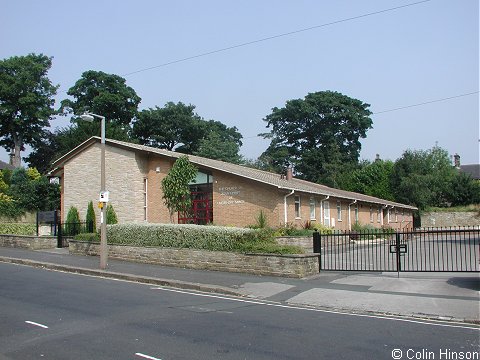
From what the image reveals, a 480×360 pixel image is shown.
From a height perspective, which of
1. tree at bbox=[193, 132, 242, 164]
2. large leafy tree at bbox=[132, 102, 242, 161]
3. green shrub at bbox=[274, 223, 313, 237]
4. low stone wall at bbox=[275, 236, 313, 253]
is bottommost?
low stone wall at bbox=[275, 236, 313, 253]

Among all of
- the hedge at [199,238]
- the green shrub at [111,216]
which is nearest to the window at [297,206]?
the hedge at [199,238]

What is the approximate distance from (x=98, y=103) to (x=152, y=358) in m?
57.4

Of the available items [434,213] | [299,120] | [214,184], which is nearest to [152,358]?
[214,184]

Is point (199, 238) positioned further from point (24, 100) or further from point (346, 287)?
point (24, 100)

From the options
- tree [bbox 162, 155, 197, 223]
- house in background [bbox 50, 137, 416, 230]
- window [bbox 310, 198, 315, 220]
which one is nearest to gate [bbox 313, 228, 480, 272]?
house in background [bbox 50, 137, 416, 230]

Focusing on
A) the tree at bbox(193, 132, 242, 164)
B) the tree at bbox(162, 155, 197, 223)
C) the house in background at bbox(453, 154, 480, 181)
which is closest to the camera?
the tree at bbox(162, 155, 197, 223)

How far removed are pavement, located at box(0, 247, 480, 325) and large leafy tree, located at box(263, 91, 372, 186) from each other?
55.3 m

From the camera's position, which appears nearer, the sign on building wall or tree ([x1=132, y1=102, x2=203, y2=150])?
the sign on building wall

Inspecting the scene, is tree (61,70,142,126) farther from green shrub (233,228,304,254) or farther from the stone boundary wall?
green shrub (233,228,304,254)

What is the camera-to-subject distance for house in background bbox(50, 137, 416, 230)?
84.5 ft

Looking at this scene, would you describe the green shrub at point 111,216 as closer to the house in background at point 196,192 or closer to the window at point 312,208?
the house in background at point 196,192

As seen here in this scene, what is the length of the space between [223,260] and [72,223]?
14214 millimetres

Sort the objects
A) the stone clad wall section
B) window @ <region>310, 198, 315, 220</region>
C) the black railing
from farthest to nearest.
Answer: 1. window @ <region>310, 198, 315, 220</region>
2. the stone clad wall section
3. the black railing

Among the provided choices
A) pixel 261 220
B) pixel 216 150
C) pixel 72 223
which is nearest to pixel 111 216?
pixel 72 223
